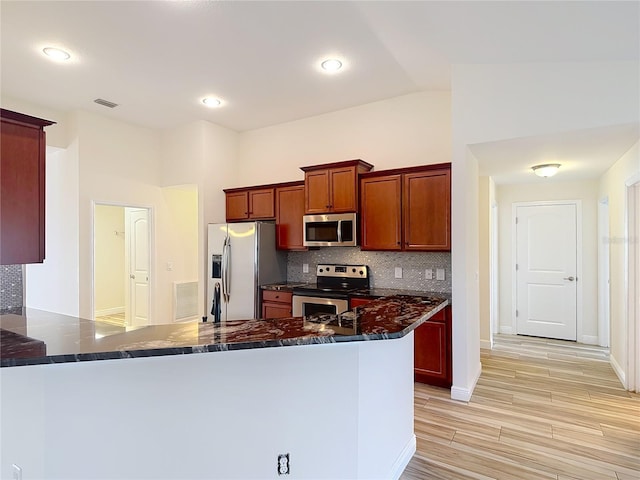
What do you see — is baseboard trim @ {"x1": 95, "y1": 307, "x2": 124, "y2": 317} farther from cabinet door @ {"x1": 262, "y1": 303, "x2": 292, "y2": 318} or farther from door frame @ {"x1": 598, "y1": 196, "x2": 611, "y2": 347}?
door frame @ {"x1": 598, "y1": 196, "x2": 611, "y2": 347}

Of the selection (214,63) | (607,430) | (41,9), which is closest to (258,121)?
(214,63)

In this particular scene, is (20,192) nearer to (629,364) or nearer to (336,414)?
(336,414)

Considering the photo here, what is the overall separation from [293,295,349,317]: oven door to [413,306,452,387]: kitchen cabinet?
32.6 inches

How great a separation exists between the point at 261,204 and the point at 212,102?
1.42 meters

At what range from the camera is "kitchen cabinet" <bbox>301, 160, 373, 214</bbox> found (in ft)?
13.3

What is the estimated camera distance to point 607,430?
8.90 feet

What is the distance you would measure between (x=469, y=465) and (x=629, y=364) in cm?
236

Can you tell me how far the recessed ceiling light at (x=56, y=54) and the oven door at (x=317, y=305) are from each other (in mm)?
3213

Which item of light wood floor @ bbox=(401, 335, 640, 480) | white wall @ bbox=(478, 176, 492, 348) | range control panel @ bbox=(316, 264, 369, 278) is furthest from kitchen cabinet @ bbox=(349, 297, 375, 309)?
white wall @ bbox=(478, 176, 492, 348)

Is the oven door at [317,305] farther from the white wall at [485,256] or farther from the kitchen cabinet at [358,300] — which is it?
the white wall at [485,256]

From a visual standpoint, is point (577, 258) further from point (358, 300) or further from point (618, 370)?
point (358, 300)

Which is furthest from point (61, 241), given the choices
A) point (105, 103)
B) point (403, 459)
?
point (403, 459)

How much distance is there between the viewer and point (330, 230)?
13.8 ft

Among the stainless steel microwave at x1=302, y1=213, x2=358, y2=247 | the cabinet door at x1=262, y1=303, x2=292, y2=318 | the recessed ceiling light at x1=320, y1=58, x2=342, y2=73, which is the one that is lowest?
the cabinet door at x1=262, y1=303, x2=292, y2=318
